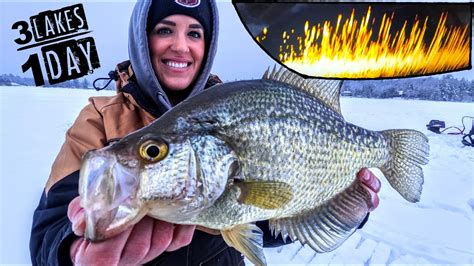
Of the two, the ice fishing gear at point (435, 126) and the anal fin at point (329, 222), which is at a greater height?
the anal fin at point (329, 222)

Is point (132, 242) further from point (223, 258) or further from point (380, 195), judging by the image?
point (380, 195)

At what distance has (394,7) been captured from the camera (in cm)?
230

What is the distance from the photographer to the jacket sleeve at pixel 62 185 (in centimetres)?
91

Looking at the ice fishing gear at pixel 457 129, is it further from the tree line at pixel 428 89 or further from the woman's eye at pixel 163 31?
the woman's eye at pixel 163 31

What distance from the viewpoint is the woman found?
Answer: 917mm

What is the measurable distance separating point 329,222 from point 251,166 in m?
0.26

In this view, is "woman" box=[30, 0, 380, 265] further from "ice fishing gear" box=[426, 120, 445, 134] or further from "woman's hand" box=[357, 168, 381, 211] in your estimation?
"ice fishing gear" box=[426, 120, 445, 134]

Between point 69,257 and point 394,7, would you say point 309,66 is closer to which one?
point 394,7

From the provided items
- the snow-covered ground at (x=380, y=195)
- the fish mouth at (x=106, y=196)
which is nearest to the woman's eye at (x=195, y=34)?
the fish mouth at (x=106, y=196)

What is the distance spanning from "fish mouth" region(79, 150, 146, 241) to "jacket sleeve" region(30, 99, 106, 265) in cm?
37

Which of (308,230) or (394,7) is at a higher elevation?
(394,7)

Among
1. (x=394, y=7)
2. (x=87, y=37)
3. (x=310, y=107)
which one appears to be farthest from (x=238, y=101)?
(x=87, y=37)

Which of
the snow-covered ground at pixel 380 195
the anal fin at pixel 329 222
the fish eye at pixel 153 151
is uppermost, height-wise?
the fish eye at pixel 153 151

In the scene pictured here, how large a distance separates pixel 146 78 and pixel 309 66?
32.6 inches
